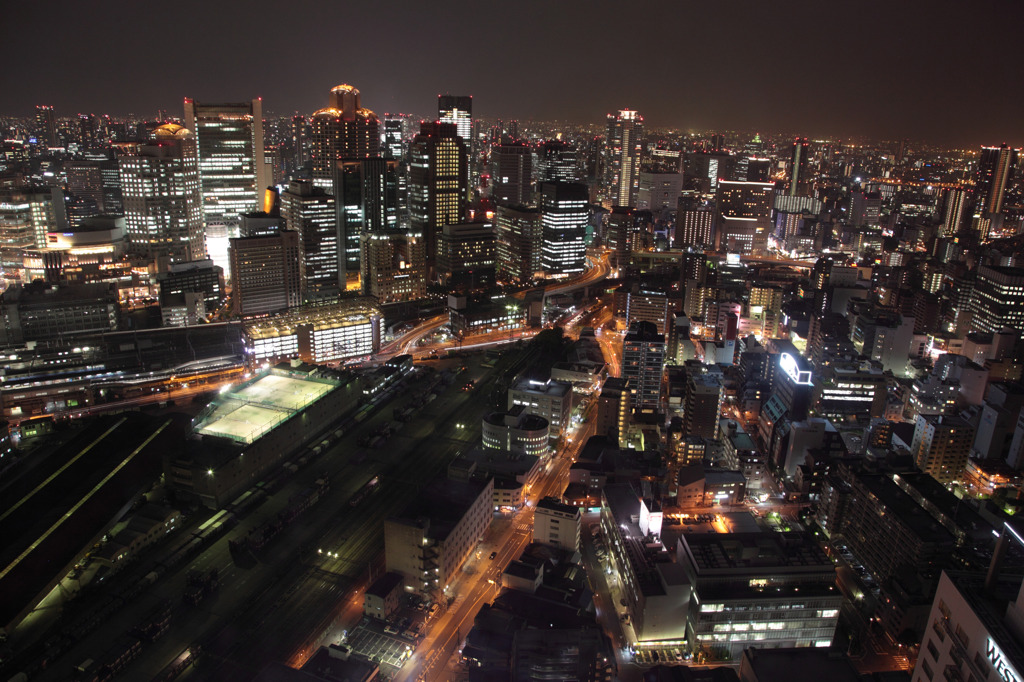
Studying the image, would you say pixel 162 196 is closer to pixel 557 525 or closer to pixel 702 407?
pixel 702 407

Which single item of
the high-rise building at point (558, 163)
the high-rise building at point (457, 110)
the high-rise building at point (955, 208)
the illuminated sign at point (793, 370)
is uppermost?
the high-rise building at point (457, 110)

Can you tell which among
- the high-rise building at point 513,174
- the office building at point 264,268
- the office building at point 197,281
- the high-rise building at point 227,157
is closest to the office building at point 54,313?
the office building at point 197,281

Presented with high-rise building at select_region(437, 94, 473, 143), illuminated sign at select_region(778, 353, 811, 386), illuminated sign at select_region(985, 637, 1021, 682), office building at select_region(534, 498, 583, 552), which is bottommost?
office building at select_region(534, 498, 583, 552)

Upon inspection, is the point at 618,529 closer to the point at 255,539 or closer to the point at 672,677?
the point at 672,677

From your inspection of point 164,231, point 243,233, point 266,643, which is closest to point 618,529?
point 266,643

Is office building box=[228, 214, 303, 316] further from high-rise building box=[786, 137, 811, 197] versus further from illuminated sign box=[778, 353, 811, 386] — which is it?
high-rise building box=[786, 137, 811, 197]

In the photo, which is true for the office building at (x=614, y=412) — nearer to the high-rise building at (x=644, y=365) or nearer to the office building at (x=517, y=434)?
the high-rise building at (x=644, y=365)

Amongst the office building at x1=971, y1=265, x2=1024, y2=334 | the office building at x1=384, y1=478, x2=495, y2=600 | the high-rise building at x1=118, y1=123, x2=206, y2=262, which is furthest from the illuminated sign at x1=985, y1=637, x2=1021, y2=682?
the high-rise building at x1=118, y1=123, x2=206, y2=262
